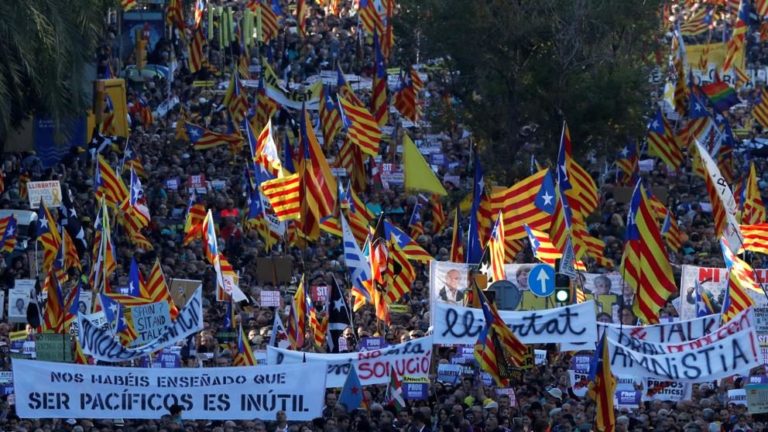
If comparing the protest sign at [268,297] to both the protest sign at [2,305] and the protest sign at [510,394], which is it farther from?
the protest sign at [510,394]

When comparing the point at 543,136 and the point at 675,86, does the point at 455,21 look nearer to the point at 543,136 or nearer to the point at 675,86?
A: the point at 543,136

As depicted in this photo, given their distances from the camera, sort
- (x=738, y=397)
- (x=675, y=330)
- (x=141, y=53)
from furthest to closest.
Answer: (x=141, y=53), (x=675, y=330), (x=738, y=397)

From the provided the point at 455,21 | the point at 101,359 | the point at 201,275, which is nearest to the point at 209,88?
the point at 455,21

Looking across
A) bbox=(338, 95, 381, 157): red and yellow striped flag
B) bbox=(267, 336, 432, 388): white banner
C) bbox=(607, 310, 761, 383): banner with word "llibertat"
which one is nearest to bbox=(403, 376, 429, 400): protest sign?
bbox=(267, 336, 432, 388): white banner

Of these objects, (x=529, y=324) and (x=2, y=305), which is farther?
(x=2, y=305)

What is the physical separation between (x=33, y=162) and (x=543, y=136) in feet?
32.4

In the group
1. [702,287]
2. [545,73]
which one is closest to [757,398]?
[702,287]

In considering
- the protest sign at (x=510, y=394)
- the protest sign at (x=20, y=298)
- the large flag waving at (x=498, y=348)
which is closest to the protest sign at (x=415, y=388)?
the protest sign at (x=510, y=394)

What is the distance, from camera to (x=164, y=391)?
26.0m

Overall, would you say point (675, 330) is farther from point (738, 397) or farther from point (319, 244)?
point (319, 244)

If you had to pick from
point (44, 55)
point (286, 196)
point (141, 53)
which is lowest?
point (286, 196)

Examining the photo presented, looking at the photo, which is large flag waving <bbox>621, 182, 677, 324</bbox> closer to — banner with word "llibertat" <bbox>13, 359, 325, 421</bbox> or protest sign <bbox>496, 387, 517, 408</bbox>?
protest sign <bbox>496, 387, 517, 408</bbox>

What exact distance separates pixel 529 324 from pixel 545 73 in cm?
2034

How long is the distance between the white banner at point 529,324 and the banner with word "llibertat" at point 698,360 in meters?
1.62
